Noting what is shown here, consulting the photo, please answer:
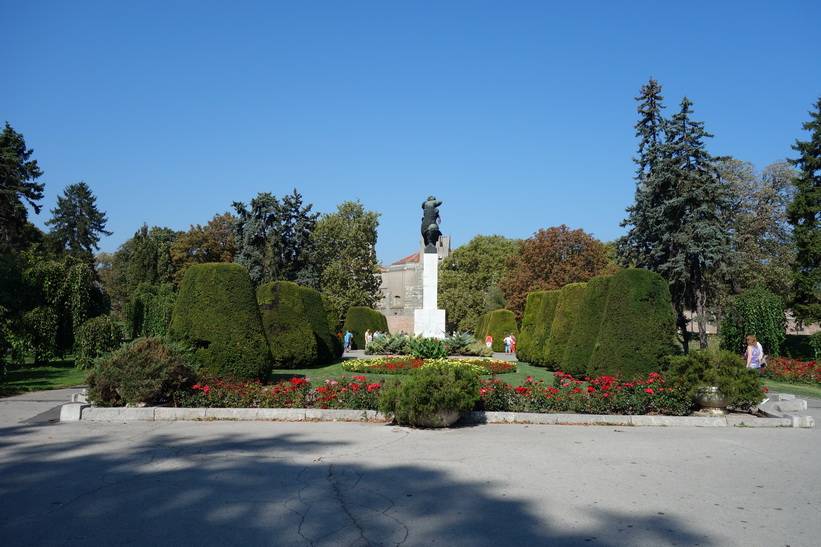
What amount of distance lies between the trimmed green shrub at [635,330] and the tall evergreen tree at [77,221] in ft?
182

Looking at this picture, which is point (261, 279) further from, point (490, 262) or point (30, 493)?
point (30, 493)

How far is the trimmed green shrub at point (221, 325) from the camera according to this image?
11773 millimetres

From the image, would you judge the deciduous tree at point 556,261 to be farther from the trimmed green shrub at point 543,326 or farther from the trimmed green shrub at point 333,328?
the trimmed green shrub at point 543,326

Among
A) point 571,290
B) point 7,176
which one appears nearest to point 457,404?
point 571,290

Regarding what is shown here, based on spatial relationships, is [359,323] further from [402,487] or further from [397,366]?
[402,487]

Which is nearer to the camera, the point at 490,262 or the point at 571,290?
the point at 571,290

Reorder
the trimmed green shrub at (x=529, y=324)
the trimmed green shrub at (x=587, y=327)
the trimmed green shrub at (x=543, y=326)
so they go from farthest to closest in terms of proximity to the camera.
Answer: the trimmed green shrub at (x=529, y=324)
the trimmed green shrub at (x=543, y=326)
the trimmed green shrub at (x=587, y=327)

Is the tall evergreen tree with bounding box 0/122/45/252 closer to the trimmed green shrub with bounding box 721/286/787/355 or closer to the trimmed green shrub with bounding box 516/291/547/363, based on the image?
the trimmed green shrub with bounding box 516/291/547/363

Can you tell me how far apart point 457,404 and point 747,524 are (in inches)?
178

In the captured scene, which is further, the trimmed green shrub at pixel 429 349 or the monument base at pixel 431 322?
the monument base at pixel 431 322

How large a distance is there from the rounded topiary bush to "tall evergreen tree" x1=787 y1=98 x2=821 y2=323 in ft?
87.6

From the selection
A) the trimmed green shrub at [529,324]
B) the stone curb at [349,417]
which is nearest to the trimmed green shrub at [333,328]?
the trimmed green shrub at [529,324]

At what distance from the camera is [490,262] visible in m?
55.6

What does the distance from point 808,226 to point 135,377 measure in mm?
34686
